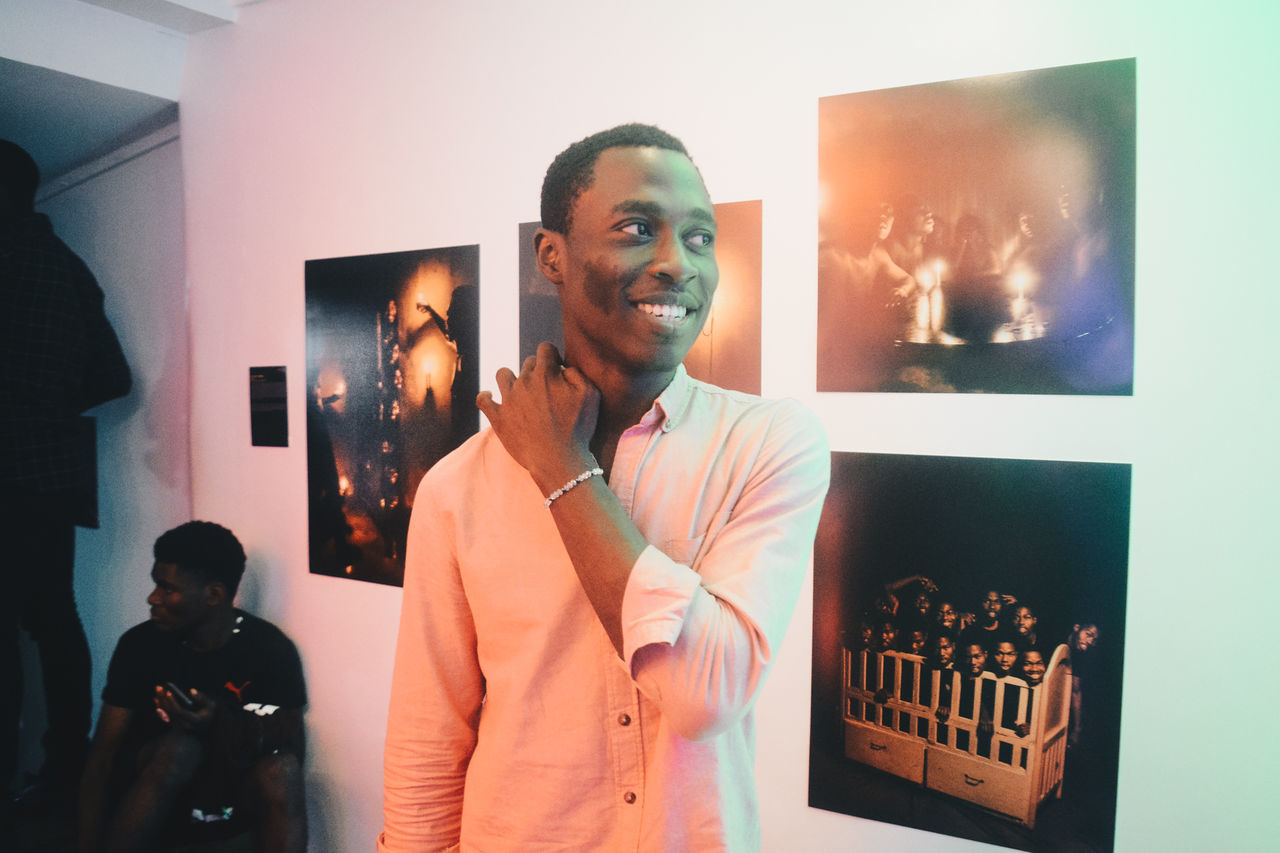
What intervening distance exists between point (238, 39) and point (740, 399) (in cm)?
241

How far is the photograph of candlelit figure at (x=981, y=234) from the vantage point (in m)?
1.24

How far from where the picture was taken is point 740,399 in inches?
39.3

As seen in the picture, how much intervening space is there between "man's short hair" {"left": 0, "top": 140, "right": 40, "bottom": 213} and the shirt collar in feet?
9.67

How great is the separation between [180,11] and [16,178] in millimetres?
981

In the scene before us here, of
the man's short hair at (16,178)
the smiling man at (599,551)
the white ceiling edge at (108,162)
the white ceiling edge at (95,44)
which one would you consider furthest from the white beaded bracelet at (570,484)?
the man's short hair at (16,178)

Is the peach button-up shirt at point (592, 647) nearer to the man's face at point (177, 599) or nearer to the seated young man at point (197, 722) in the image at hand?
the seated young man at point (197, 722)

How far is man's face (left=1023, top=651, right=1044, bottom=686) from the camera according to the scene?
129 cm

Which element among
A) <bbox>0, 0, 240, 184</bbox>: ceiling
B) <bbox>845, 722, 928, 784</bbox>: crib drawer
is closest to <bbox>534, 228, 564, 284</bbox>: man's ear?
<bbox>845, 722, 928, 784</bbox>: crib drawer

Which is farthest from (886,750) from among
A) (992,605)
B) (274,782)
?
(274,782)

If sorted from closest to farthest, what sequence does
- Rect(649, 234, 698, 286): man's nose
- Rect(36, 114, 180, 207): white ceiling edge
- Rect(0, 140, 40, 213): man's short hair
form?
Rect(649, 234, 698, 286): man's nose → Rect(0, 140, 40, 213): man's short hair → Rect(36, 114, 180, 207): white ceiling edge

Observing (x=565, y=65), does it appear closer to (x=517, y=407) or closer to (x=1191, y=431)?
(x=517, y=407)

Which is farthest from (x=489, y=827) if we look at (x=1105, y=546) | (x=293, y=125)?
(x=293, y=125)

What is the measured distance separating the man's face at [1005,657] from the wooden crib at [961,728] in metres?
0.02

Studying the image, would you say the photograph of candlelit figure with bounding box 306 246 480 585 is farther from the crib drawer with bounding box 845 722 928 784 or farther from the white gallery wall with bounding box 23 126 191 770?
the crib drawer with bounding box 845 722 928 784
